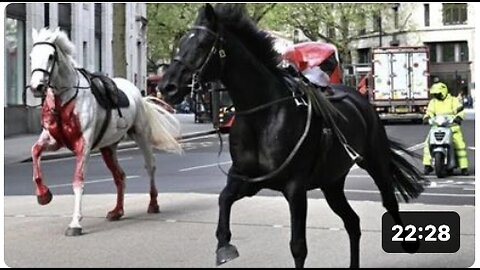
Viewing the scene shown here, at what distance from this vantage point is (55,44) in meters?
9.05

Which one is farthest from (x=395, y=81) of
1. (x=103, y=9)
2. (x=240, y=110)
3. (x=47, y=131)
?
(x=240, y=110)

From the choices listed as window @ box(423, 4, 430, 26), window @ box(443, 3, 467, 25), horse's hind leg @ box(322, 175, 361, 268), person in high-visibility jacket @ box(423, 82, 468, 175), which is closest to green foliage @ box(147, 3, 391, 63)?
window @ box(443, 3, 467, 25)

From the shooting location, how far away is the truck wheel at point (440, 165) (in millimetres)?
15555

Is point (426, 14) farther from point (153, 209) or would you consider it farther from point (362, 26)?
point (153, 209)

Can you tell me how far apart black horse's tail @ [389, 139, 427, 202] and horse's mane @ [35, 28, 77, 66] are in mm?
3665

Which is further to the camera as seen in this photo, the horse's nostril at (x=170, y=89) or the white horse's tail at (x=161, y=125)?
the white horse's tail at (x=161, y=125)

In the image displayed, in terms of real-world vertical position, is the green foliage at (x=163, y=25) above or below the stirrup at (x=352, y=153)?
above

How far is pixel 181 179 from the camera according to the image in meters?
15.8

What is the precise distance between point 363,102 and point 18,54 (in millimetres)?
23659

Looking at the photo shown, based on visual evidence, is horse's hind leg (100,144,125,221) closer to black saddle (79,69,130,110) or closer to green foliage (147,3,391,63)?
black saddle (79,69,130,110)

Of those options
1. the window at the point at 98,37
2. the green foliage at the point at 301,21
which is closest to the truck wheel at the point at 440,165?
the window at the point at 98,37

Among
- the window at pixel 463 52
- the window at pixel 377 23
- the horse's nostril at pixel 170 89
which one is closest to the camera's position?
the horse's nostril at pixel 170 89

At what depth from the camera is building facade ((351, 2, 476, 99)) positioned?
5959 cm

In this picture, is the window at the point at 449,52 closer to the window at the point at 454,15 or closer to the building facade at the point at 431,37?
the building facade at the point at 431,37
